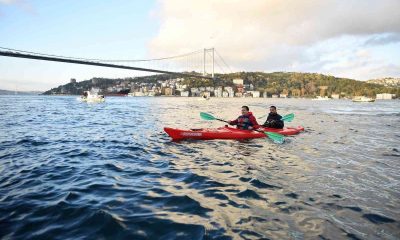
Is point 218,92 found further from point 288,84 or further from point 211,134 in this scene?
point 211,134

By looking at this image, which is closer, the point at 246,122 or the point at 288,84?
the point at 246,122

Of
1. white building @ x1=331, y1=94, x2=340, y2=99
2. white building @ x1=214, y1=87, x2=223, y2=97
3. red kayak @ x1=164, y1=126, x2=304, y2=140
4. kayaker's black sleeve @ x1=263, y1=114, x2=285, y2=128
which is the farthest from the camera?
white building @ x1=331, y1=94, x2=340, y2=99

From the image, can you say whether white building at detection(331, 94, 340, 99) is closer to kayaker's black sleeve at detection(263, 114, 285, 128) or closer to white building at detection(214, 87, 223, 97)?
white building at detection(214, 87, 223, 97)

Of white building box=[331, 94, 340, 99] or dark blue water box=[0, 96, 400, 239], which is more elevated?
dark blue water box=[0, 96, 400, 239]

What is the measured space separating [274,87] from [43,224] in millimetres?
165859

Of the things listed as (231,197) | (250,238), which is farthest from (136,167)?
(250,238)

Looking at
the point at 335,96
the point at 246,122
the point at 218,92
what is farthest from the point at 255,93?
the point at 246,122

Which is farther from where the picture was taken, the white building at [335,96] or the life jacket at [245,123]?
the white building at [335,96]

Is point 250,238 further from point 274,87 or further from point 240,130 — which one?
point 274,87

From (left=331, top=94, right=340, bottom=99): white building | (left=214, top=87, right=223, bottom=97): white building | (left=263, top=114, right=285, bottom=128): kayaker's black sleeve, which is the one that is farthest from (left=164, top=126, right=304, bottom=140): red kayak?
(left=331, top=94, right=340, bottom=99): white building

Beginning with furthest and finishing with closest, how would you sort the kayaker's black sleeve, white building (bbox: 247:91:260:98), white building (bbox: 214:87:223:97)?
white building (bbox: 247:91:260:98), white building (bbox: 214:87:223:97), the kayaker's black sleeve

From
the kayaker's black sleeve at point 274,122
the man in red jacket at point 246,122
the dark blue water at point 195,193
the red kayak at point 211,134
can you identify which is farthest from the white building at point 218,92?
the dark blue water at point 195,193

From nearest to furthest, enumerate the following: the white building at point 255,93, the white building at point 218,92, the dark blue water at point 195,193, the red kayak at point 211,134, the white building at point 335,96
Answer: the dark blue water at point 195,193 → the red kayak at point 211,134 → the white building at point 218,92 → the white building at point 335,96 → the white building at point 255,93

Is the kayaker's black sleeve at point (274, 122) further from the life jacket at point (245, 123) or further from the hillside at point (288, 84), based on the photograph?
the hillside at point (288, 84)
